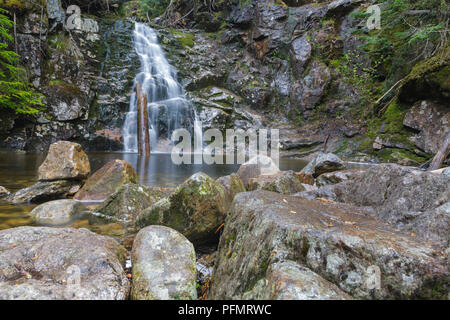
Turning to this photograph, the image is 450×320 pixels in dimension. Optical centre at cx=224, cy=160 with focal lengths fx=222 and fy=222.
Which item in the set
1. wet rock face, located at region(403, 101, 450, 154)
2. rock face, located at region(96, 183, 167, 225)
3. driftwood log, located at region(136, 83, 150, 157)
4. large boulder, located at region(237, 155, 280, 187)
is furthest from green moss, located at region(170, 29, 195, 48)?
rock face, located at region(96, 183, 167, 225)

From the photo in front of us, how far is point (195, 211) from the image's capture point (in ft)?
8.86

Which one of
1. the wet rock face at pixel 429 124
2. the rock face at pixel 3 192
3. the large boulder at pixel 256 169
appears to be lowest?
the rock face at pixel 3 192

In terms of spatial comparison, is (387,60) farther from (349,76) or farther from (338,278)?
(338,278)

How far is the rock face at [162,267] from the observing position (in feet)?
5.38

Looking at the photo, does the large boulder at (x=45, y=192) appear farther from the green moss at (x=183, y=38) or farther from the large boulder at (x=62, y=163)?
the green moss at (x=183, y=38)

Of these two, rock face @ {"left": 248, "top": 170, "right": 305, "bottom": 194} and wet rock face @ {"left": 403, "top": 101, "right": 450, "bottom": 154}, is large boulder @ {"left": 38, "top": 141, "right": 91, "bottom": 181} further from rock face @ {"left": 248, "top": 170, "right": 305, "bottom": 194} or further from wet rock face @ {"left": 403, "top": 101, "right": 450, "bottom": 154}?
wet rock face @ {"left": 403, "top": 101, "right": 450, "bottom": 154}

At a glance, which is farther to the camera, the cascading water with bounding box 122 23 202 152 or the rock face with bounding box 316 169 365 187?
the cascading water with bounding box 122 23 202 152

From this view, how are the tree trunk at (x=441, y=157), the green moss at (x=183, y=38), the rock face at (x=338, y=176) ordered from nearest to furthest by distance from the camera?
the rock face at (x=338, y=176) < the tree trunk at (x=441, y=157) < the green moss at (x=183, y=38)

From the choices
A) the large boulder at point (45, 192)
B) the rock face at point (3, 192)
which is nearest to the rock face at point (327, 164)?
the large boulder at point (45, 192)

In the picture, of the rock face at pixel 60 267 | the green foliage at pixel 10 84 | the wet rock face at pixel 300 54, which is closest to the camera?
the rock face at pixel 60 267

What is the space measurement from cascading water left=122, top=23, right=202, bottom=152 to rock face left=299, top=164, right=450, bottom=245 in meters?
14.5

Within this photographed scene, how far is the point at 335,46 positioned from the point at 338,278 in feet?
66.2

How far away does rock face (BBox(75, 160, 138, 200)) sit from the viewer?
4551mm
